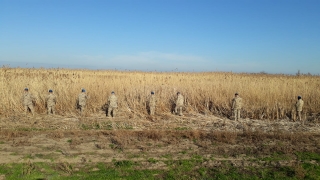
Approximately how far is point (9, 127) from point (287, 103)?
12.6 m

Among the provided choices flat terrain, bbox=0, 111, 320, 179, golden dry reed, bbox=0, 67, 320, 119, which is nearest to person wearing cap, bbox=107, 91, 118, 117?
golden dry reed, bbox=0, 67, 320, 119

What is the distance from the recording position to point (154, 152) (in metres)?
6.41

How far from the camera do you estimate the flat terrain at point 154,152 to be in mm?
5141

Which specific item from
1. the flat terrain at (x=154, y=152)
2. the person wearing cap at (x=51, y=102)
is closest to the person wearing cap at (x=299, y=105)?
the flat terrain at (x=154, y=152)

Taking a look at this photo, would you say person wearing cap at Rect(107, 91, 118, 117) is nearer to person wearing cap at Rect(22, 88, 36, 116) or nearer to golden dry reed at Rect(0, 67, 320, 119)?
golden dry reed at Rect(0, 67, 320, 119)

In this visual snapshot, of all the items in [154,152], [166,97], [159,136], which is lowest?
[154,152]

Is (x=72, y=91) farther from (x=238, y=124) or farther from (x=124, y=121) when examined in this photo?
(x=238, y=124)

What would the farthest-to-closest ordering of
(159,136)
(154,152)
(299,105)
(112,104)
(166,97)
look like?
(166,97)
(112,104)
(299,105)
(159,136)
(154,152)

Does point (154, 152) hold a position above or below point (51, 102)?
below

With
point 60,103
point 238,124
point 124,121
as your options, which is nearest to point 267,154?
point 238,124

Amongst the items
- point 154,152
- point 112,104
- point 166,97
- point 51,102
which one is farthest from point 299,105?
point 51,102

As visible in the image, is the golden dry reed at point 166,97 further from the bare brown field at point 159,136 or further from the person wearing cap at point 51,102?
the person wearing cap at point 51,102

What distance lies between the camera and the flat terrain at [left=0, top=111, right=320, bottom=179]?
5.14m

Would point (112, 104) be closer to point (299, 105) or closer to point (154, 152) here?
point (154, 152)
